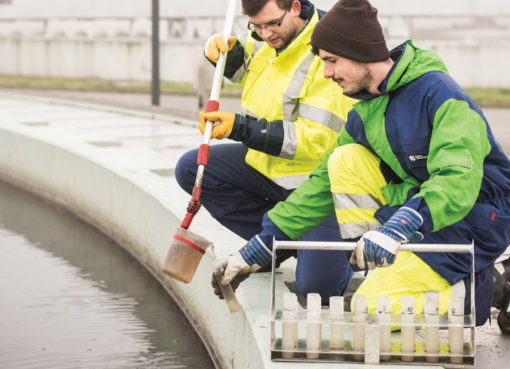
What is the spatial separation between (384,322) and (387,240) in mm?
363

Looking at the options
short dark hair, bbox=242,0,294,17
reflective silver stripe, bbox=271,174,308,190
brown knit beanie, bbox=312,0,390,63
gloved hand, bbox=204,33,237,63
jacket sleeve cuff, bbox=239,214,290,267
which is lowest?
jacket sleeve cuff, bbox=239,214,290,267

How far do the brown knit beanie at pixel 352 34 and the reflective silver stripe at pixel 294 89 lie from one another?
88 centimetres

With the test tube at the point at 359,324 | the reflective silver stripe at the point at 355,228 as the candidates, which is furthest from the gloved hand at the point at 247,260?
the test tube at the point at 359,324

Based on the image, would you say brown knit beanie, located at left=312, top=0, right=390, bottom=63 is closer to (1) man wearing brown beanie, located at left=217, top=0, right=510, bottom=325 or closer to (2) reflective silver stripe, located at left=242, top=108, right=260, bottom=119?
(1) man wearing brown beanie, located at left=217, top=0, right=510, bottom=325

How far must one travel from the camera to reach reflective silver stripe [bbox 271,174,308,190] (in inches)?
212

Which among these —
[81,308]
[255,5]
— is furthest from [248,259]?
[81,308]

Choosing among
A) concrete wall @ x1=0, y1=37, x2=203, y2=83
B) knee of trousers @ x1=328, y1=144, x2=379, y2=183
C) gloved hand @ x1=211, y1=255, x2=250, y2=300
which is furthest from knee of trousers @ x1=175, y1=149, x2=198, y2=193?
concrete wall @ x1=0, y1=37, x2=203, y2=83

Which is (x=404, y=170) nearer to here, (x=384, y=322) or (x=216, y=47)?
(x=384, y=322)

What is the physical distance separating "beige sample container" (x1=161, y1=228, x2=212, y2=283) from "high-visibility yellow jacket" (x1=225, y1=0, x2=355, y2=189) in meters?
0.48

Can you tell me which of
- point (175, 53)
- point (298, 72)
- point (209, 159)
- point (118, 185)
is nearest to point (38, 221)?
point (118, 185)

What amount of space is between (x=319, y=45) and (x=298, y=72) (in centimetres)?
92

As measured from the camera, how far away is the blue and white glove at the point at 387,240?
3877mm

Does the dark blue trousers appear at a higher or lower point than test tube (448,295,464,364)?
higher

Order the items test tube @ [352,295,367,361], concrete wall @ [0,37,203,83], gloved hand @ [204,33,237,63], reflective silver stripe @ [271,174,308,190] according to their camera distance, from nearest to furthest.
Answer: test tube @ [352,295,367,361] → reflective silver stripe @ [271,174,308,190] → gloved hand @ [204,33,237,63] → concrete wall @ [0,37,203,83]
